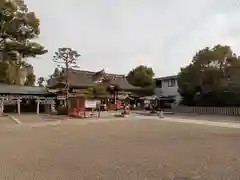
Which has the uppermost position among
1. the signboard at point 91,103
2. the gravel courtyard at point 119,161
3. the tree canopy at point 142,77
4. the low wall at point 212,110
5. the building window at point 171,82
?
the tree canopy at point 142,77

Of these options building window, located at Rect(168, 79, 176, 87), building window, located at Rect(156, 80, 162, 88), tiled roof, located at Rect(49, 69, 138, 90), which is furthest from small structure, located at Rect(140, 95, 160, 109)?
building window, located at Rect(156, 80, 162, 88)

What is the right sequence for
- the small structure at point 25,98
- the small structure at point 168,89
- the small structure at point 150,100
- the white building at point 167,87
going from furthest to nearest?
1. the white building at point 167,87
2. the small structure at point 168,89
3. the small structure at point 150,100
4. the small structure at point 25,98

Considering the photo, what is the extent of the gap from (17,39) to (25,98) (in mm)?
6803

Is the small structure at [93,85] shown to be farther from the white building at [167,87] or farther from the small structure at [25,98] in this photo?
the white building at [167,87]

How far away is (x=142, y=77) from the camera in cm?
5006

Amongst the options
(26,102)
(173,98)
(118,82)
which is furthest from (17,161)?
(173,98)

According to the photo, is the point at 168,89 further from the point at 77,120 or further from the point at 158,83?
the point at 77,120

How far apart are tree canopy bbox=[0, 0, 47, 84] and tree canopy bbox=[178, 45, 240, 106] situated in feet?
58.6

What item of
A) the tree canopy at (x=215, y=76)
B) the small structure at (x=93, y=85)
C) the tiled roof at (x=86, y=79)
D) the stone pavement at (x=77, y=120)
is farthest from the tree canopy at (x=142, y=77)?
the stone pavement at (x=77, y=120)

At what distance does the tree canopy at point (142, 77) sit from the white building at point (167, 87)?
65.0 inches

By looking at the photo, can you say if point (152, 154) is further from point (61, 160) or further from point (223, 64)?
point (223, 64)

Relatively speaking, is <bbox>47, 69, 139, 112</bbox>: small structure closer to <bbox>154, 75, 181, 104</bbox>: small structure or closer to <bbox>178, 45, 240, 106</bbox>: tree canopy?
<bbox>154, 75, 181, 104</bbox>: small structure

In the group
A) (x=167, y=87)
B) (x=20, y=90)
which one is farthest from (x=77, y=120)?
(x=167, y=87)

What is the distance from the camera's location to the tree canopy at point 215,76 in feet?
104
